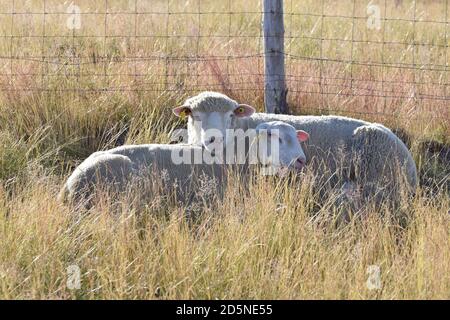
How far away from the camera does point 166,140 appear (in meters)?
7.81


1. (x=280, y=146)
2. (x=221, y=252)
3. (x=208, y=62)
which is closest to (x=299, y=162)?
(x=280, y=146)

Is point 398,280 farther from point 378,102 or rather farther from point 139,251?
point 378,102

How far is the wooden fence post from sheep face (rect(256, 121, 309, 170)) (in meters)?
1.49

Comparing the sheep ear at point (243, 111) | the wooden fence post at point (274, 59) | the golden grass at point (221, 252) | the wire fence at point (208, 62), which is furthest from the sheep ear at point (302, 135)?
the wire fence at point (208, 62)

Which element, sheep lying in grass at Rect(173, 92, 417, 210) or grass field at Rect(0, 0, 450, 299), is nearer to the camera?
grass field at Rect(0, 0, 450, 299)

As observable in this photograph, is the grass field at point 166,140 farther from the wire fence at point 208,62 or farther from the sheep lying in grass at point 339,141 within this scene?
the sheep lying in grass at point 339,141

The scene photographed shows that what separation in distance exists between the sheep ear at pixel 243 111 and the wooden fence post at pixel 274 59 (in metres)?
1.29

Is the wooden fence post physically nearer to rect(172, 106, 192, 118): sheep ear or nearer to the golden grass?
rect(172, 106, 192, 118): sheep ear

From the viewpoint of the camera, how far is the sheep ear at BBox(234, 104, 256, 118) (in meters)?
7.27

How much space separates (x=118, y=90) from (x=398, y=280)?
14.3 feet

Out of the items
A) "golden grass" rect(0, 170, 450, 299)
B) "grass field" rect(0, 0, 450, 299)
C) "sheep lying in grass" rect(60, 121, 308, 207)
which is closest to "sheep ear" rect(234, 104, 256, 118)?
"sheep lying in grass" rect(60, 121, 308, 207)

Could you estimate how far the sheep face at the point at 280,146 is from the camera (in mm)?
6828

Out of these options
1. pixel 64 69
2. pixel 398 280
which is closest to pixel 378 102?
Result: pixel 64 69

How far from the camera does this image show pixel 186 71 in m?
9.09
